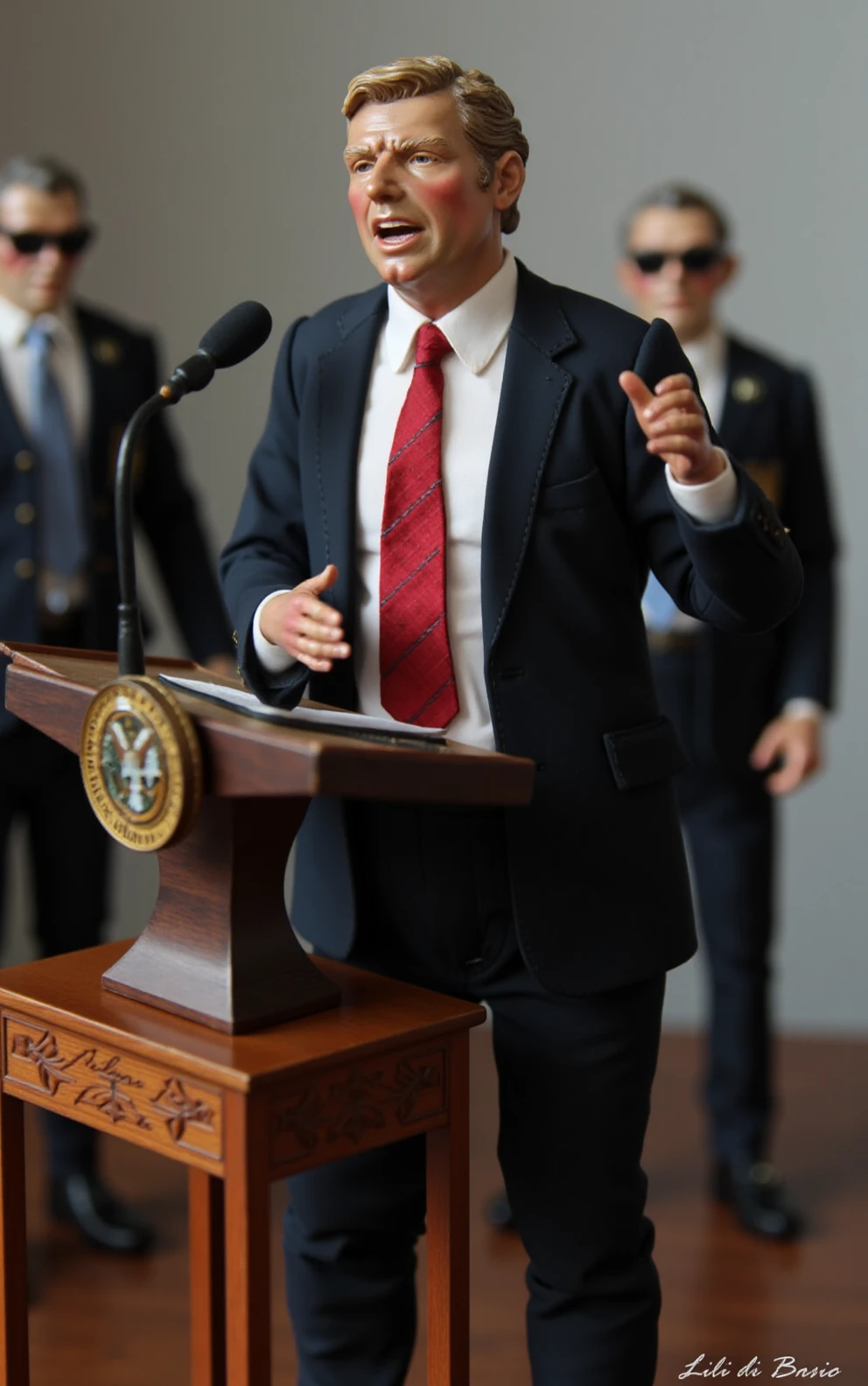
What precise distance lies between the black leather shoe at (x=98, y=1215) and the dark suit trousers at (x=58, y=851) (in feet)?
0.09

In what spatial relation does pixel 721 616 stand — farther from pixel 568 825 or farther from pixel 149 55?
pixel 149 55

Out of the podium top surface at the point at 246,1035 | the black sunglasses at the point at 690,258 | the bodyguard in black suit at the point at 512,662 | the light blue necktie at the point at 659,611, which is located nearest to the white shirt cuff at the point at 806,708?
the light blue necktie at the point at 659,611

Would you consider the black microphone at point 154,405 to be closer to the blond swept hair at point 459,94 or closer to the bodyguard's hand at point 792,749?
the blond swept hair at point 459,94

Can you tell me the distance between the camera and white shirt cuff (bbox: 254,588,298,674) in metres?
1.66

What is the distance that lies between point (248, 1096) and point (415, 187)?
2.80 feet

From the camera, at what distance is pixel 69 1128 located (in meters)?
2.91

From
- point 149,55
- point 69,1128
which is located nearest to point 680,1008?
point 69,1128

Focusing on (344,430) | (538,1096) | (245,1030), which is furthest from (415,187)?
(538,1096)

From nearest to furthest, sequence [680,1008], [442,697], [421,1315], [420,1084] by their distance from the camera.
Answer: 1. [420,1084]
2. [442,697]
3. [421,1315]
4. [680,1008]

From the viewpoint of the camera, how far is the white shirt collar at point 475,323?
5.53ft

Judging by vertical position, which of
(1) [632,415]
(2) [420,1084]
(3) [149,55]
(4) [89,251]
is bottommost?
(2) [420,1084]

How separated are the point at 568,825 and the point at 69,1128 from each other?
5.15 feet

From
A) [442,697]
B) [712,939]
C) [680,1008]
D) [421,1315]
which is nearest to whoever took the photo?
[442,697]

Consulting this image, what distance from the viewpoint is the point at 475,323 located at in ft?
5.54
